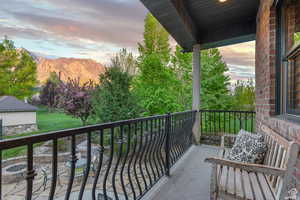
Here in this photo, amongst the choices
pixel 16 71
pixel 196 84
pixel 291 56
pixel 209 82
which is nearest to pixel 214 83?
pixel 209 82

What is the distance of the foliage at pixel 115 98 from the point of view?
5180mm

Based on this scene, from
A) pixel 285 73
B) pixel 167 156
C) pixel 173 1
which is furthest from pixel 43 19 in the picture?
pixel 285 73

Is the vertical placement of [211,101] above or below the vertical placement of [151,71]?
below

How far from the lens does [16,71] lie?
43.7 feet

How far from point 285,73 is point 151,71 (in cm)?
499

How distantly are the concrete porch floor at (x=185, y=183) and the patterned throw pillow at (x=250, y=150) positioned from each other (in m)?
0.54

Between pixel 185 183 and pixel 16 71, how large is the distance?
1620cm

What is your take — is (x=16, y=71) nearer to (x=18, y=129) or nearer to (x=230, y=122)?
(x=18, y=129)

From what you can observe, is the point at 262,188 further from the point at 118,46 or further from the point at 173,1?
the point at 118,46

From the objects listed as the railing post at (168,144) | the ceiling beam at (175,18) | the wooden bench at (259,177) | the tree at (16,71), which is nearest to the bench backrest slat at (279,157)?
the wooden bench at (259,177)

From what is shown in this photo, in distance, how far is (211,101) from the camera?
6.89 metres

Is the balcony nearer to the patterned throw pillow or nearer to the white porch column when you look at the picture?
the white porch column

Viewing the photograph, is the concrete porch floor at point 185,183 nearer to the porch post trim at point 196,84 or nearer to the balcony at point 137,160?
the balcony at point 137,160

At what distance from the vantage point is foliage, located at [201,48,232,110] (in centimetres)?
680
